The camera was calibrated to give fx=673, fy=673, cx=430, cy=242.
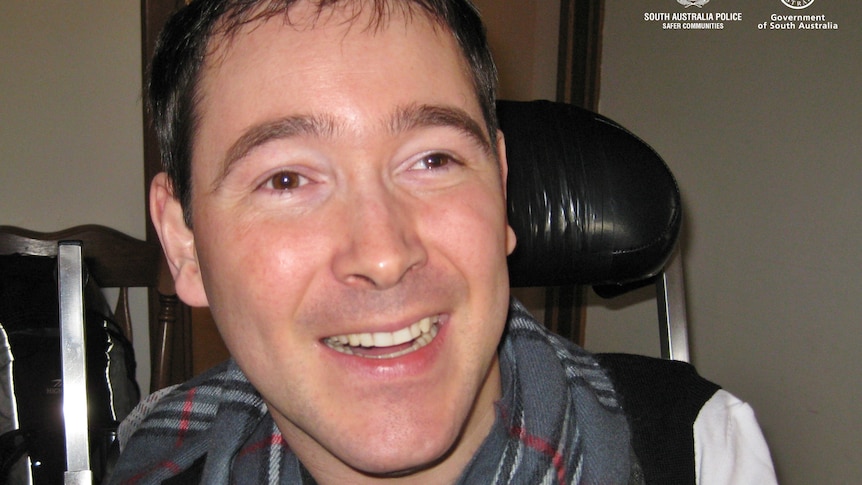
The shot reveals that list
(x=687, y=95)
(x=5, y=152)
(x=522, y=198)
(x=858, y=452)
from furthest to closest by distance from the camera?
1. (x=5, y=152)
2. (x=687, y=95)
3. (x=858, y=452)
4. (x=522, y=198)

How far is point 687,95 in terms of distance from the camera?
2.18 meters

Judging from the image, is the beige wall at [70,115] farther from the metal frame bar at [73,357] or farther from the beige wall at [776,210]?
the beige wall at [776,210]

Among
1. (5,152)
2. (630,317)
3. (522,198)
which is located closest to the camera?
(522,198)

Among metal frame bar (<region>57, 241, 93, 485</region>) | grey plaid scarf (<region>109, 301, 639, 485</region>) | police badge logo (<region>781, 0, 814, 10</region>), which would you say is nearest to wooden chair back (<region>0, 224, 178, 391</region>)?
metal frame bar (<region>57, 241, 93, 485</region>)

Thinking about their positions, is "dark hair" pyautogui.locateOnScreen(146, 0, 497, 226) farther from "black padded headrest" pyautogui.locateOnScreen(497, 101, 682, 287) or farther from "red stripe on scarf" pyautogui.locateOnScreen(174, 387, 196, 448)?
"red stripe on scarf" pyautogui.locateOnScreen(174, 387, 196, 448)

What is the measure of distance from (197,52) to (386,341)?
468 mm

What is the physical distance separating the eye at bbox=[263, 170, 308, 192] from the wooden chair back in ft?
5.08

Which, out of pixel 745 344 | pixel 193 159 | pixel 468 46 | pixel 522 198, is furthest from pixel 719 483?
pixel 745 344

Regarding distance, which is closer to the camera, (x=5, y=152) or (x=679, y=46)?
(x=679, y=46)

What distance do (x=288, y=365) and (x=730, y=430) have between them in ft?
2.13

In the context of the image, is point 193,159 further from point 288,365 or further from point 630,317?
point 630,317

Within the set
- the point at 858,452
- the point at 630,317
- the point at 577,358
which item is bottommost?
the point at 858,452

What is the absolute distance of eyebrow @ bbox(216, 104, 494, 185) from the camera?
759 mm

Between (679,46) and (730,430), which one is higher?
(679,46)
